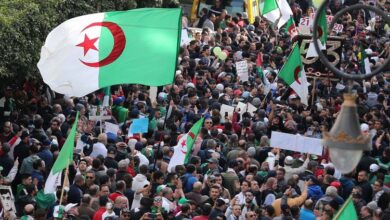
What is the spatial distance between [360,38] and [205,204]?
56.6 feet

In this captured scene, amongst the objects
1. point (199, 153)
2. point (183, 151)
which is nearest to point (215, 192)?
point (183, 151)

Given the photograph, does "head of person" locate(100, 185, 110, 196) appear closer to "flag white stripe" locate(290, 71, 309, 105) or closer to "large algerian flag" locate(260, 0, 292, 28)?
"flag white stripe" locate(290, 71, 309, 105)

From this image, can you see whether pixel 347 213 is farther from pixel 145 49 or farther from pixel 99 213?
pixel 145 49

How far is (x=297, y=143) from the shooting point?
2183 centimetres

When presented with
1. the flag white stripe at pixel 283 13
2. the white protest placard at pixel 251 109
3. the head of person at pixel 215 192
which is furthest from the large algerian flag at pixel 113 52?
the flag white stripe at pixel 283 13

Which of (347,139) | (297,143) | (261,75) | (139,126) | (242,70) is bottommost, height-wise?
(261,75)

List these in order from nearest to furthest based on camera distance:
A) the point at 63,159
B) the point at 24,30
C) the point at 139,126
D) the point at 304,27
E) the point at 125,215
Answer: the point at 125,215
the point at 63,159
the point at 139,126
the point at 24,30
the point at 304,27

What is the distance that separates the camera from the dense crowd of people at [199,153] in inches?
728

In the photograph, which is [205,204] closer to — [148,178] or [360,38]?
[148,178]

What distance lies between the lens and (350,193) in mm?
20219

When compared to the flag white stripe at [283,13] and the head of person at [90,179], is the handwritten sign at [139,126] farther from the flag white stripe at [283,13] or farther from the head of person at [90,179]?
the flag white stripe at [283,13]

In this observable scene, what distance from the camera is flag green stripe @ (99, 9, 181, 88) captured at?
19.2 meters

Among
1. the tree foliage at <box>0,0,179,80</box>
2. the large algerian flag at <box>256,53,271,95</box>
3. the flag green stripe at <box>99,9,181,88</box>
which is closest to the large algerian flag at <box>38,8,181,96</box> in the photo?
the flag green stripe at <box>99,9,181,88</box>

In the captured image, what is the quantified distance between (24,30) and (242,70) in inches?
253
